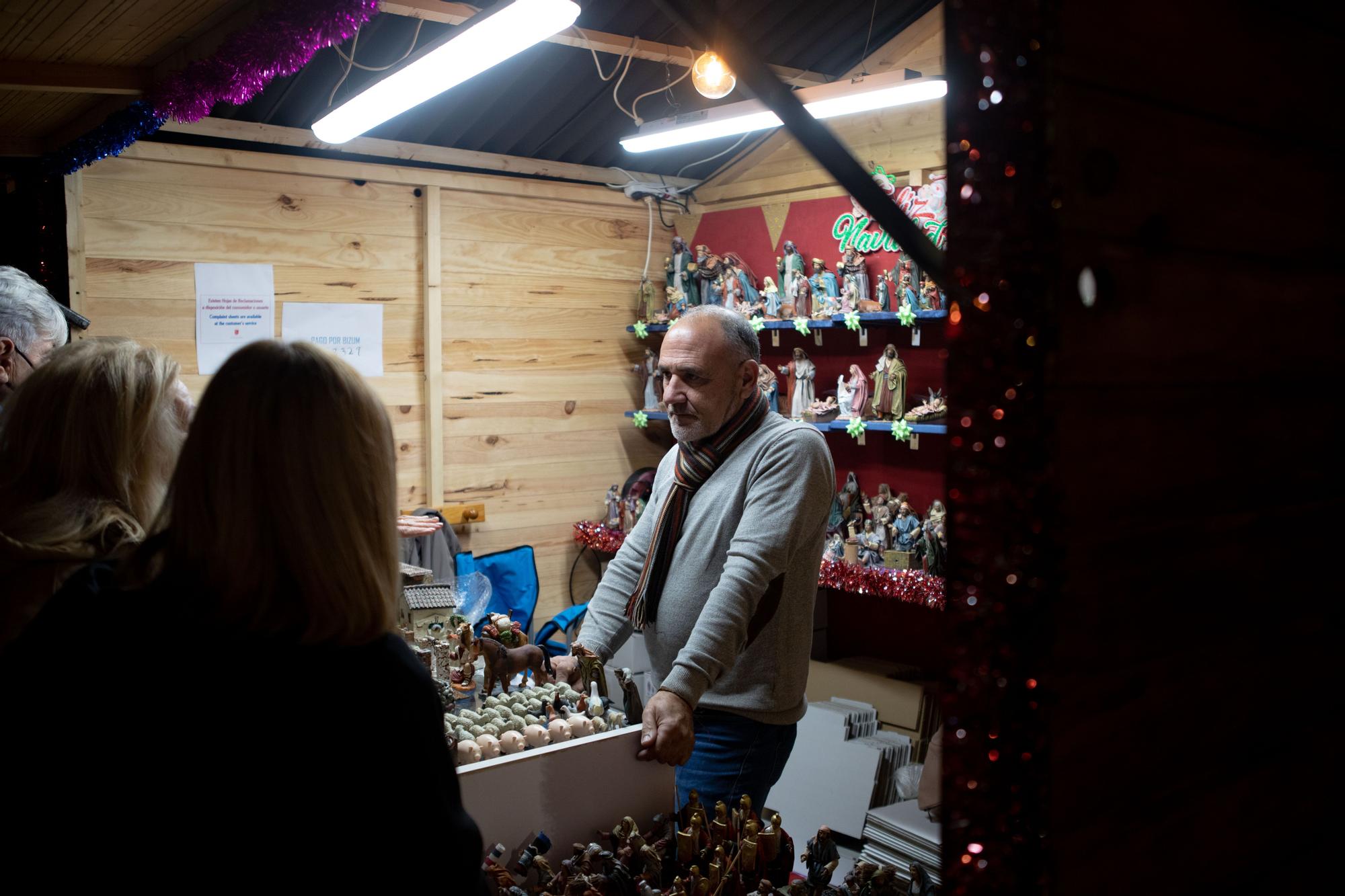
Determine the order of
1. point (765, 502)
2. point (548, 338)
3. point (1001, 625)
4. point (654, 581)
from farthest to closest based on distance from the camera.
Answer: point (548, 338) < point (654, 581) < point (765, 502) < point (1001, 625)

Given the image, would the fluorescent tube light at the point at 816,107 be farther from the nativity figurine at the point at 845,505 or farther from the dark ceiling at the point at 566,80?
the nativity figurine at the point at 845,505

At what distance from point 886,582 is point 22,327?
3.24 metres

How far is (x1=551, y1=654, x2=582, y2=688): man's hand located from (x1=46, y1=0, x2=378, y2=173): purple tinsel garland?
69.6 inches

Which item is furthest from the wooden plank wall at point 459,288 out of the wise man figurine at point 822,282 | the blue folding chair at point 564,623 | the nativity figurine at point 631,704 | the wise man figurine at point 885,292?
the nativity figurine at point 631,704

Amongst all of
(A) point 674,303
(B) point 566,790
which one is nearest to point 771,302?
(A) point 674,303

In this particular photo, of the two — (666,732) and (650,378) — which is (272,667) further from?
(650,378)

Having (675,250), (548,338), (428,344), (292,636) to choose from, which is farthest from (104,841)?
(675,250)

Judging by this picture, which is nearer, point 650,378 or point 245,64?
point 245,64

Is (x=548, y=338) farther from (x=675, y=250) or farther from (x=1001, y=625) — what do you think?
(x=1001, y=625)

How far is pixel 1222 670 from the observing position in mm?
1135

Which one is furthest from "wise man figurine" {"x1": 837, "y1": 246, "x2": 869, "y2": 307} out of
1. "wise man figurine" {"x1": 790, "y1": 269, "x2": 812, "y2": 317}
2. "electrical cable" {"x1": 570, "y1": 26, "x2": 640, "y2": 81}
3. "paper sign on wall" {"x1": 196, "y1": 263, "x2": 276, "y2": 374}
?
"paper sign on wall" {"x1": 196, "y1": 263, "x2": 276, "y2": 374}

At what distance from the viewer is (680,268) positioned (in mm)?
5766

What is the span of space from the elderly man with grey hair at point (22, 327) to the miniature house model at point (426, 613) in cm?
111

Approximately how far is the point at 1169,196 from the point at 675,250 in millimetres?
4916
